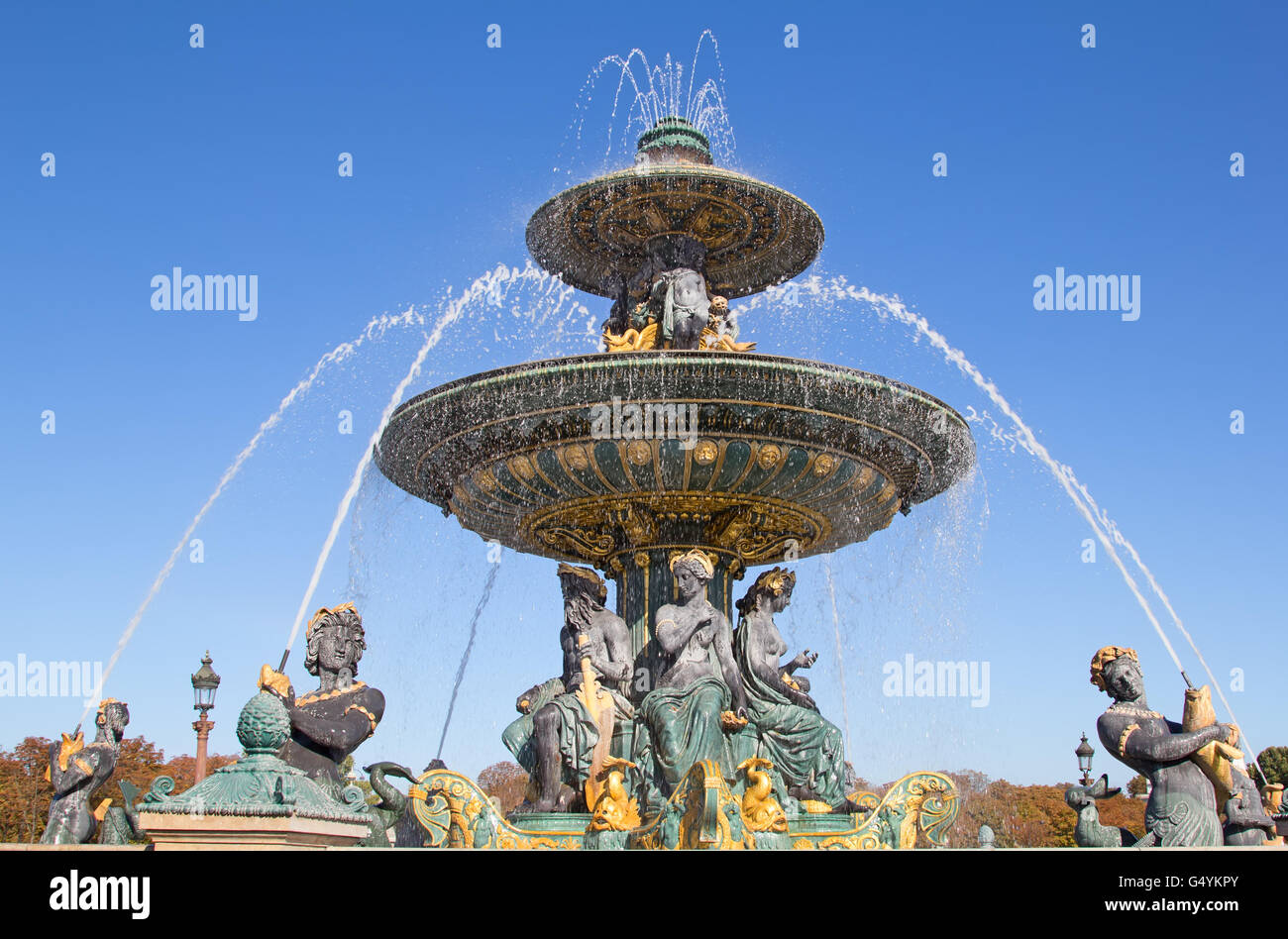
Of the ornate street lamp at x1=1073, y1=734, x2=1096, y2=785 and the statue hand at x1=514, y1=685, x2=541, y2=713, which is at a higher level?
the statue hand at x1=514, y1=685, x2=541, y2=713

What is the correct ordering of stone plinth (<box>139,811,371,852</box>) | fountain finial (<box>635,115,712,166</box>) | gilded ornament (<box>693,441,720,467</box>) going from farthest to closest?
fountain finial (<box>635,115,712,166</box>)
gilded ornament (<box>693,441,720,467</box>)
stone plinth (<box>139,811,371,852</box>)

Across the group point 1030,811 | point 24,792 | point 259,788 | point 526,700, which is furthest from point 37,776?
point 1030,811

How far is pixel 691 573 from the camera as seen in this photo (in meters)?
9.75

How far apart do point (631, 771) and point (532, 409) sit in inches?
109

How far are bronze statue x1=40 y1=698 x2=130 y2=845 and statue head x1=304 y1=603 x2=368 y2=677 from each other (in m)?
1.41

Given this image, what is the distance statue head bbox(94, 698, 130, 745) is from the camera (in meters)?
8.24

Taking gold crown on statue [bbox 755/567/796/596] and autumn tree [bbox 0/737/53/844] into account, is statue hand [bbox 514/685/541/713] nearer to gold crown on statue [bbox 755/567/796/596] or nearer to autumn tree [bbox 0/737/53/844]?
gold crown on statue [bbox 755/567/796/596]

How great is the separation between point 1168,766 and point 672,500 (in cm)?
424

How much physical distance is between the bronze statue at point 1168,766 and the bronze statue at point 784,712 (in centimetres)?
254

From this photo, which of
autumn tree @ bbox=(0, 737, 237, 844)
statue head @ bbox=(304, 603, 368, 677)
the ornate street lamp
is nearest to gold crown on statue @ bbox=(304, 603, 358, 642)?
statue head @ bbox=(304, 603, 368, 677)

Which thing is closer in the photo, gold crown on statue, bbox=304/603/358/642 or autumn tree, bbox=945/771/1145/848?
gold crown on statue, bbox=304/603/358/642
